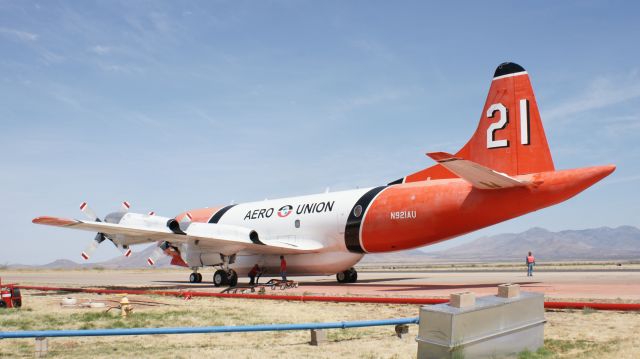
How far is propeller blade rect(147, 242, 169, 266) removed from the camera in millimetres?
24750

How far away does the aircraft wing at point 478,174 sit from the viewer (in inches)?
655

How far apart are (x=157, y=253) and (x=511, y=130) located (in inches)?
663

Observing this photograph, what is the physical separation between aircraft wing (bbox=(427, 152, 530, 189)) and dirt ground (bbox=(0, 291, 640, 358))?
5.12 metres

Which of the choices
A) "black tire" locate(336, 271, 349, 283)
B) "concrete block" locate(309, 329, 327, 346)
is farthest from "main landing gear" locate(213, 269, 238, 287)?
"concrete block" locate(309, 329, 327, 346)

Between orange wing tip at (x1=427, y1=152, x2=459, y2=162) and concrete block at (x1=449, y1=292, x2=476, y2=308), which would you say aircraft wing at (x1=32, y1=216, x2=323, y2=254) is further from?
concrete block at (x1=449, y1=292, x2=476, y2=308)

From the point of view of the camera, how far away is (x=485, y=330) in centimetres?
722

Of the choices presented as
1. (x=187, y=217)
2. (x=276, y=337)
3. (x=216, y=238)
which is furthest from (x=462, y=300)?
(x=187, y=217)

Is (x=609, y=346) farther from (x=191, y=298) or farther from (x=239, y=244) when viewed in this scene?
(x=239, y=244)

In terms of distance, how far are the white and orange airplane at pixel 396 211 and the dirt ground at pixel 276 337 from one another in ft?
20.0

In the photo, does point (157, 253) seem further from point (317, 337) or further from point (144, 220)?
point (317, 337)

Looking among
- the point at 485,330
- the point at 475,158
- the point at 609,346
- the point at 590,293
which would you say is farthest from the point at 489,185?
the point at 485,330

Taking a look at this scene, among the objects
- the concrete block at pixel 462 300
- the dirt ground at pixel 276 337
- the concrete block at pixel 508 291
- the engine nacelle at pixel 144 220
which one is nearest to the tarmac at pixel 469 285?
the engine nacelle at pixel 144 220

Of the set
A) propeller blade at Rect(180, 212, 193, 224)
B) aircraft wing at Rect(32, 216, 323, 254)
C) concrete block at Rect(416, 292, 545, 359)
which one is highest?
propeller blade at Rect(180, 212, 193, 224)

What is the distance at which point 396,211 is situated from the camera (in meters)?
→ 21.7
